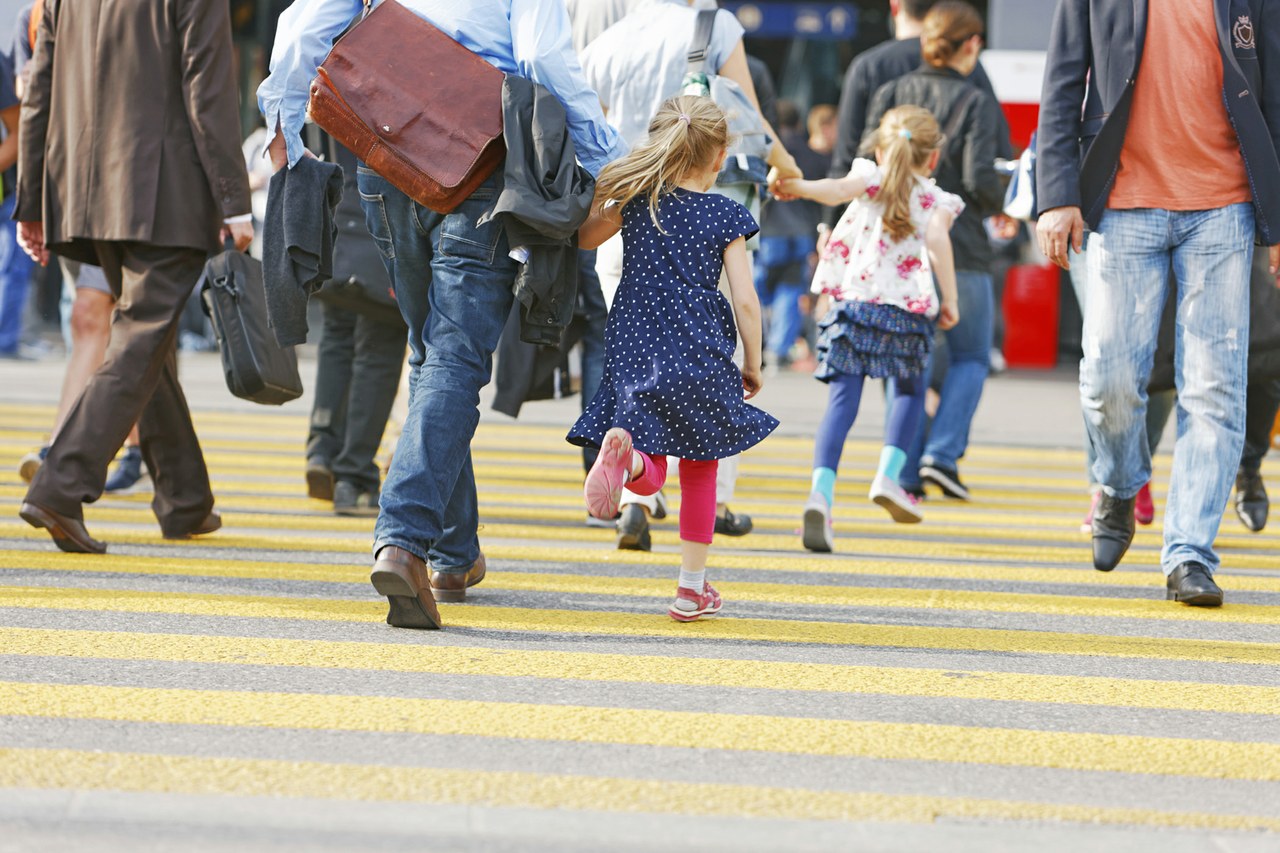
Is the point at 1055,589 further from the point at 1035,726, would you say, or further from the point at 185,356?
the point at 185,356

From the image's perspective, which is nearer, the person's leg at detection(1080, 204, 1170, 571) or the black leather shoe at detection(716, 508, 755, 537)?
the person's leg at detection(1080, 204, 1170, 571)

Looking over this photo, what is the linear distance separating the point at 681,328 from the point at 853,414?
1941mm

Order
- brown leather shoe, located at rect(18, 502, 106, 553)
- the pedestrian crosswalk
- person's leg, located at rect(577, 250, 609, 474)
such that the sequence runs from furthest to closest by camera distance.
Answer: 1. person's leg, located at rect(577, 250, 609, 474)
2. brown leather shoe, located at rect(18, 502, 106, 553)
3. the pedestrian crosswalk

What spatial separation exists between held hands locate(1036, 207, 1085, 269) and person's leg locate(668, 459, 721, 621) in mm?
1255

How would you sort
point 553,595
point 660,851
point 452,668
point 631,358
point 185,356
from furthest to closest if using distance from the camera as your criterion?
1. point 185,356
2. point 553,595
3. point 631,358
4. point 452,668
5. point 660,851

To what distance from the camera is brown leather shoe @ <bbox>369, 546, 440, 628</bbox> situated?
4.73 m

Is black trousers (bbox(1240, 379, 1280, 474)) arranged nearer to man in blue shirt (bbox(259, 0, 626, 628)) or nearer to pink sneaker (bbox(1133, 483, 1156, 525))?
pink sneaker (bbox(1133, 483, 1156, 525))

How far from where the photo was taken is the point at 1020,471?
992cm

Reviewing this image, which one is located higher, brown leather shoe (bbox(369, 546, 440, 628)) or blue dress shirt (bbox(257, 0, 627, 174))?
blue dress shirt (bbox(257, 0, 627, 174))

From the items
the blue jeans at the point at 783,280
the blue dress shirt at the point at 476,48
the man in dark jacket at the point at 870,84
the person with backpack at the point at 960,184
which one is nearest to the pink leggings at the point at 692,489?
the blue dress shirt at the point at 476,48

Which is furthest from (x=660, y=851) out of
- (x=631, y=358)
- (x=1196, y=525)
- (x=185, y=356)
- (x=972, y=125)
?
(x=185, y=356)

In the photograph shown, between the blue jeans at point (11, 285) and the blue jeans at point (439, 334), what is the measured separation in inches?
416

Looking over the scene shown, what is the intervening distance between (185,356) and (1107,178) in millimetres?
12438

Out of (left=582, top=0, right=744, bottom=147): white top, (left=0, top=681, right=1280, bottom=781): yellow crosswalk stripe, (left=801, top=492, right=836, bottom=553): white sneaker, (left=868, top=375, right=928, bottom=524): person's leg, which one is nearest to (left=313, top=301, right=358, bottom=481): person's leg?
(left=582, top=0, right=744, bottom=147): white top
